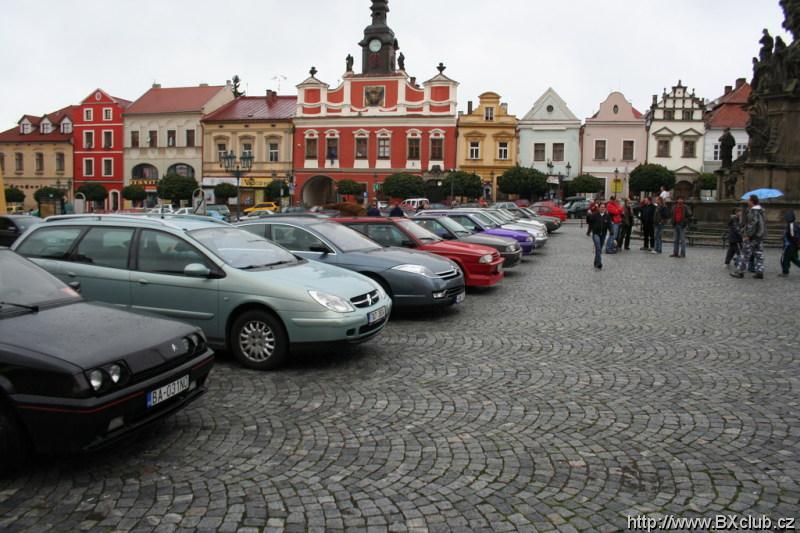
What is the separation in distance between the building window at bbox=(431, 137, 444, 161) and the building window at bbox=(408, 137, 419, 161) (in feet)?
4.67

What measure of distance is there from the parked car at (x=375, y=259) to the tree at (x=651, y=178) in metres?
52.4

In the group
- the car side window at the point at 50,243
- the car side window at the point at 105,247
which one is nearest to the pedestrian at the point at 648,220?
the car side window at the point at 105,247

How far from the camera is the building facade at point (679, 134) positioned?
6344cm

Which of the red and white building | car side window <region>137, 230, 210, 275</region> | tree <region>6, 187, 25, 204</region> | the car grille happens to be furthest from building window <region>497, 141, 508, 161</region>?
car side window <region>137, 230, 210, 275</region>

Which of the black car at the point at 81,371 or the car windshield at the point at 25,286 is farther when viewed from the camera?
the car windshield at the point at 25,286

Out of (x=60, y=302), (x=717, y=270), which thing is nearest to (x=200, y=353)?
(x=60, y=302)

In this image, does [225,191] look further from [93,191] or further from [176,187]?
[93,191]

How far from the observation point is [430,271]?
10.6 metres

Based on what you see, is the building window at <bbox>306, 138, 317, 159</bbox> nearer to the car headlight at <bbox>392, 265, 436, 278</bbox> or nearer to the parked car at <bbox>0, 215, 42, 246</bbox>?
the parked car at <bbox>0, 215, 42, 246</bbox>

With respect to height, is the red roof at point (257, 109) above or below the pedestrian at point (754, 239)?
above

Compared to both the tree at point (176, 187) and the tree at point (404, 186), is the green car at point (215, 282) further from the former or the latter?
the tree at point (176, 187)

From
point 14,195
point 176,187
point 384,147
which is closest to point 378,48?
point 384,147

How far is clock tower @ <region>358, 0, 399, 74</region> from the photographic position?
65.5 metres

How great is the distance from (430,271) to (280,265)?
301 centimetres
